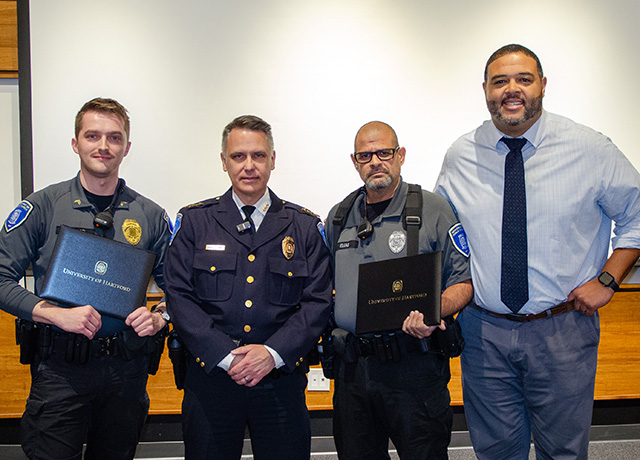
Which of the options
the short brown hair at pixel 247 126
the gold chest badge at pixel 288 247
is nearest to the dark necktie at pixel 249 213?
the gold chest badge at pixel 288 247

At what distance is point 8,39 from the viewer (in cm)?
334

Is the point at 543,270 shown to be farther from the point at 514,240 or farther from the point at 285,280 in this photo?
the point at 285,280

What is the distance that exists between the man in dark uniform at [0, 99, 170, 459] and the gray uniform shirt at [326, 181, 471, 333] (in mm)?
777

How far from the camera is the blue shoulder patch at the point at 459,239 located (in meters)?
2.09

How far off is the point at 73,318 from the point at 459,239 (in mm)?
1560

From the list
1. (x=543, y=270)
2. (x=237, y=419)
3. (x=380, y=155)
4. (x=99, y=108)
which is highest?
(x=99, y=108)

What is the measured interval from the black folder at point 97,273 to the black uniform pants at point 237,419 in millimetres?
409

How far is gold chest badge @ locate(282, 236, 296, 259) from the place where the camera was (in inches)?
80.3

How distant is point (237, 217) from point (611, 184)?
1.54 m

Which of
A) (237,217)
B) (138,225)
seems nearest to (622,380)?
(237,217)

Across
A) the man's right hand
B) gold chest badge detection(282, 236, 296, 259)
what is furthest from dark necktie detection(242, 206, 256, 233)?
the man's right hand

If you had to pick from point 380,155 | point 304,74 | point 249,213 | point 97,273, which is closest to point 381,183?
point 380,155

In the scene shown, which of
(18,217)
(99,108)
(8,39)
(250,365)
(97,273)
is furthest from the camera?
(8,39)

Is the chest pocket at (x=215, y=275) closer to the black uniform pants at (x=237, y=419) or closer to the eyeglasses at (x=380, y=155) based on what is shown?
the black uniform pants at (x=237, y=419)
